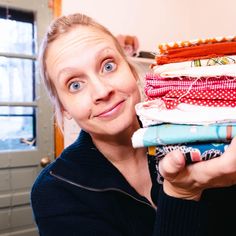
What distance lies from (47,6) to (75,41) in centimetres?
140

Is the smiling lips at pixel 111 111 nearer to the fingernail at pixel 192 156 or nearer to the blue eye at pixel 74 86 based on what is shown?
the blue eye at pixel 74 86

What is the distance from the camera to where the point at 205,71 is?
55 centimetres

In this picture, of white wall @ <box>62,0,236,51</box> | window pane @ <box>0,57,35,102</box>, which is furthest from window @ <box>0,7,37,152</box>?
white wall @ <box>62,0,236,51</box>

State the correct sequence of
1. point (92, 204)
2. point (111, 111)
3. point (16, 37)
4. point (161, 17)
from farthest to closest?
point (161, 17) → point (16, 37) → point (92, 204) → point (111, 111)

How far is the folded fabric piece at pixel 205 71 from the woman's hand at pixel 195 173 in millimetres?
139

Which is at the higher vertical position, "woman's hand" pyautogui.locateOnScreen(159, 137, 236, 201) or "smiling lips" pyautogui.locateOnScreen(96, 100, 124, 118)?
"smiling lips" pyautogui.locateOnScreen(96, 100, 124, 118)

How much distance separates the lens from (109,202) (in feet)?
2.45

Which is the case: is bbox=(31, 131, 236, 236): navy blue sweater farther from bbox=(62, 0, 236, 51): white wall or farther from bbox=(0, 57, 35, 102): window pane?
bbox=(62, 0, 236, 51): white wall

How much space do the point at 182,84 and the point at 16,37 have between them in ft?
5.21

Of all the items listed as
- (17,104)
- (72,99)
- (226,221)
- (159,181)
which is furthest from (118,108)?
(17,104)

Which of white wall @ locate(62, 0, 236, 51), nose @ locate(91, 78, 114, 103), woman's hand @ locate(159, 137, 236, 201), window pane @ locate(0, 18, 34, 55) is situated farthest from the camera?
white wall @ locate(62, 0, 236, 51)

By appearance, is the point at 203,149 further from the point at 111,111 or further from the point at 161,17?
the point at 161,17

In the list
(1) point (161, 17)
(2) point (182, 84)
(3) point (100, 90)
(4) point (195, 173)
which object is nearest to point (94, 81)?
(3) point (100, 90)

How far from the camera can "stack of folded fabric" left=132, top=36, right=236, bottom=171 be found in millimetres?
502
